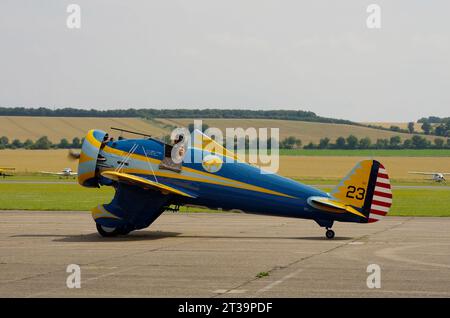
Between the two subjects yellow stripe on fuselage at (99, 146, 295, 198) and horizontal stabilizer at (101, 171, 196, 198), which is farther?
yellow stripe on fuselage at (99, 146, 295, 198)

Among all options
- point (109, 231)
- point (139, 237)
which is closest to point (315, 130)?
point (139, 237)

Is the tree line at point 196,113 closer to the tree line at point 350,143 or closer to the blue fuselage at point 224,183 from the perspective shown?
the tree line at point 350,143

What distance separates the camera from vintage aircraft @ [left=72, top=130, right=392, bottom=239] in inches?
858

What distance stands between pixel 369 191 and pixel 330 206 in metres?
1.18

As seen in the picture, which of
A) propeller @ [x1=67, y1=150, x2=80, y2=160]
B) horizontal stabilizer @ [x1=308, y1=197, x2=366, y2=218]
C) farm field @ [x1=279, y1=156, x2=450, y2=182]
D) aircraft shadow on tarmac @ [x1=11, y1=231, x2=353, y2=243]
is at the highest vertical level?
propeller @ [x1=67, y1=150, x2=80, y2=160]

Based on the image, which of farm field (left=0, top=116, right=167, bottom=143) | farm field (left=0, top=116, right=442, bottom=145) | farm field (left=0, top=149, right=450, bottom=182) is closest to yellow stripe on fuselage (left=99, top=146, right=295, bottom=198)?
farm field (left=0, top=149, right=450, bottom=182)

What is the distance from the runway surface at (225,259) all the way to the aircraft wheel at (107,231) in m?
0.32

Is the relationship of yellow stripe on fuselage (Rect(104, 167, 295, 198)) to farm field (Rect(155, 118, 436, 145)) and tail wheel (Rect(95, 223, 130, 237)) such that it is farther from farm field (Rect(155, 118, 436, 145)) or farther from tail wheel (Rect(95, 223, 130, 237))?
farm field (Rect(155, 118, 436, 145))

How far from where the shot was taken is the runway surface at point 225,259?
1362 cm

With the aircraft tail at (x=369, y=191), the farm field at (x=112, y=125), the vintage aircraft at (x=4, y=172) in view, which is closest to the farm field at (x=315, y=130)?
the farm field at (x=112, y=125)

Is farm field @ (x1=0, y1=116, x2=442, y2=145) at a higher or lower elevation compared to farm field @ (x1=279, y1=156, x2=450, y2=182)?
higher

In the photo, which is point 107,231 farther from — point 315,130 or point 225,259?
point 315,130

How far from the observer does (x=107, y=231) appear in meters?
23.2

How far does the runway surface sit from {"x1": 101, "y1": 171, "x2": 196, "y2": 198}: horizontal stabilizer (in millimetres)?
1444
